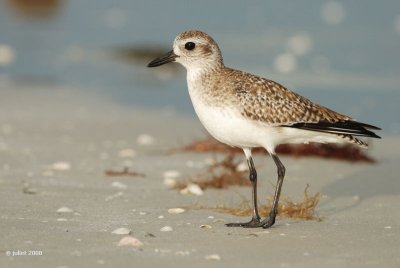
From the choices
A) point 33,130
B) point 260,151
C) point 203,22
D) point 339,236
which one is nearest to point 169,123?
point 33,130

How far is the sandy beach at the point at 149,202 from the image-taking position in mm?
7449

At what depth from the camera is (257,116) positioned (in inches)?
350

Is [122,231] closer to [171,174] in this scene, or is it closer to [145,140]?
[171,174]

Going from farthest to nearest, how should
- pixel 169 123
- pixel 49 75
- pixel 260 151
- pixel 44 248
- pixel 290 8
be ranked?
pixel 290 8
pixel 49 75
pixel 169 123
pixel 260 151
pixel 44 248

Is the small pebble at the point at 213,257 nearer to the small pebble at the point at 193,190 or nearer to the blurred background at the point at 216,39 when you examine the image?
the small pebble at the point at 193,190

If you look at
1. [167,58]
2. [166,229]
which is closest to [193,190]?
[167,58]

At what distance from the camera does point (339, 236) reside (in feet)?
27.3

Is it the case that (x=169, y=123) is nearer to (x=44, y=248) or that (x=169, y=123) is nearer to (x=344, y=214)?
(x=344, y=214)

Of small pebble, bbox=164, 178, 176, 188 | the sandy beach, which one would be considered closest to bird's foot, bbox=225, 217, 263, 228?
the sandy beach

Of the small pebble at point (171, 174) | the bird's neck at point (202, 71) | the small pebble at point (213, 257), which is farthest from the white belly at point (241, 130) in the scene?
the small pebble at point (171, 174)

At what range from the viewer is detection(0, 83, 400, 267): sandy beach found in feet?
24.4

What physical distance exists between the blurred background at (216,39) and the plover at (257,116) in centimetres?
684

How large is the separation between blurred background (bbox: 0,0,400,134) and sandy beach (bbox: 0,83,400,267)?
9.00 ft

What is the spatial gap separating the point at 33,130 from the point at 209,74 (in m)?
6.26
